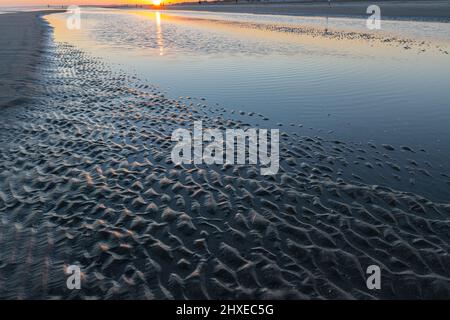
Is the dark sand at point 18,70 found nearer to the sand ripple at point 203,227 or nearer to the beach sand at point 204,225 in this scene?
the beach sand at point 204,225

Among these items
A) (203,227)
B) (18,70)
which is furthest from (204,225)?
(18,70)

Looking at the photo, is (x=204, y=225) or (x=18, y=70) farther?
(x=18, y=70)

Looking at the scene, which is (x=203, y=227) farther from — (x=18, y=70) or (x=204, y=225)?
(x=18, y=70)

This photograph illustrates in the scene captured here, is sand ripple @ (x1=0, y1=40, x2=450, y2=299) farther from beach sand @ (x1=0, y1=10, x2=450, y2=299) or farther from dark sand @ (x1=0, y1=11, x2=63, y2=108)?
dark sand @ (x1=0, y1=11, x2=63, y2=108)

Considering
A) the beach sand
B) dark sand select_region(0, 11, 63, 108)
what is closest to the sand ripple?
the beach sand

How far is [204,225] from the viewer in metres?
10.6

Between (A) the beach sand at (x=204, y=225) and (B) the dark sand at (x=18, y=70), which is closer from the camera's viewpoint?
(A) the beach sand at (x=204, y=225)

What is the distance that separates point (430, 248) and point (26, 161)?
15.5m

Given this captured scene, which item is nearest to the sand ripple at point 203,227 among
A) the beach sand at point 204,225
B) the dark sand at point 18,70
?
the beach sand at point 204,225

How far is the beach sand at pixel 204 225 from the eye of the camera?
8359 millimetres

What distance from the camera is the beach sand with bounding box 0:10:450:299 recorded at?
836cm

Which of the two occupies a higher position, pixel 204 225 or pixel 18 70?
pixel 18 70

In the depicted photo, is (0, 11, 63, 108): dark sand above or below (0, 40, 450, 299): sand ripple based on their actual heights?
above
